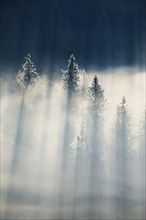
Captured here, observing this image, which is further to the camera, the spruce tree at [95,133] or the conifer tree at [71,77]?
the conifer tree at [71,77]

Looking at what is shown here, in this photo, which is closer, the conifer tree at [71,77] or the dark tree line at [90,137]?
the dark tree line at [90,137]

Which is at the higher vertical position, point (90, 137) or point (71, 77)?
point (71, 77)

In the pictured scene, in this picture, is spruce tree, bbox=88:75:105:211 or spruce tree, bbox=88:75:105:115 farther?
spruce tree, bbox=88:75:105:115

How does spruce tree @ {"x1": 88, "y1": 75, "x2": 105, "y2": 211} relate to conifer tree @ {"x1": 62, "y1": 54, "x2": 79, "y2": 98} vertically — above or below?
below

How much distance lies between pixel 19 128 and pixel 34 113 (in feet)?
12.9

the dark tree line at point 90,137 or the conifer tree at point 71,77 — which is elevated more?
the conifer tree at point 71,77

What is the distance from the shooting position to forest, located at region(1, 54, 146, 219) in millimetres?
58916

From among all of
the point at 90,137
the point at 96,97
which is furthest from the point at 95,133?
the point at 96,97

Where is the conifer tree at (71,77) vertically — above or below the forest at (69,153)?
above

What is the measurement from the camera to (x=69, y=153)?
63.3 metres

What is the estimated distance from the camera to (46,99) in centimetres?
7206

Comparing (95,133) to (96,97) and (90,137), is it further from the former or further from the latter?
(96,97)

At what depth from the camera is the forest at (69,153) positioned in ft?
193

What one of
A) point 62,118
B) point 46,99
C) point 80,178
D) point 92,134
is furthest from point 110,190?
point 46,99
